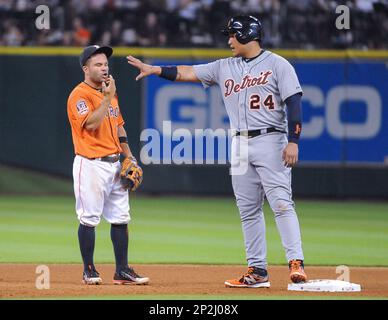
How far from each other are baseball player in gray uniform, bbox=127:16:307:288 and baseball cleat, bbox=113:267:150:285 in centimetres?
65

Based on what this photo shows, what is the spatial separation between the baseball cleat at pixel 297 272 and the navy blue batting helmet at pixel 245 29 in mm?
1683

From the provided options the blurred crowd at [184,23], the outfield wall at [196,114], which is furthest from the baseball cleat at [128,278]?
the blurred crowd at [184,23]

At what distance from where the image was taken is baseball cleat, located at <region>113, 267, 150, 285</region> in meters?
7.64

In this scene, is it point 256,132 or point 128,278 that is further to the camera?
point 128,278

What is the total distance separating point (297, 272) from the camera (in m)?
7.24

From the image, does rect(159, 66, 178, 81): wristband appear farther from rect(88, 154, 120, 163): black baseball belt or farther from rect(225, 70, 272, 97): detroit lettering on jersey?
rect(88, 154, 120, 163): black baseball belt

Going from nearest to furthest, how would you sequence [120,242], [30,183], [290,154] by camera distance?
[290,154], [120,242], [30,183]

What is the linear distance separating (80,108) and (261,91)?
135 centimetres

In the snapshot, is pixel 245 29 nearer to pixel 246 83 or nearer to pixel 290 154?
pixel 246 83

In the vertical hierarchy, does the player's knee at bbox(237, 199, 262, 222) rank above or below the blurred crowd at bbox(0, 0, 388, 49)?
below

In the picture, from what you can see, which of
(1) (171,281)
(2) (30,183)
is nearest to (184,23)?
(2) (30,183)

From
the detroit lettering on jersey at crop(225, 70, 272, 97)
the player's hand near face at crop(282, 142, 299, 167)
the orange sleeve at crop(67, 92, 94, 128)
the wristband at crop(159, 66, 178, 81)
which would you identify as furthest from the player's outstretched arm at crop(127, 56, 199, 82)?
the player's hand near face at crop(282, 142, 299, 167)
